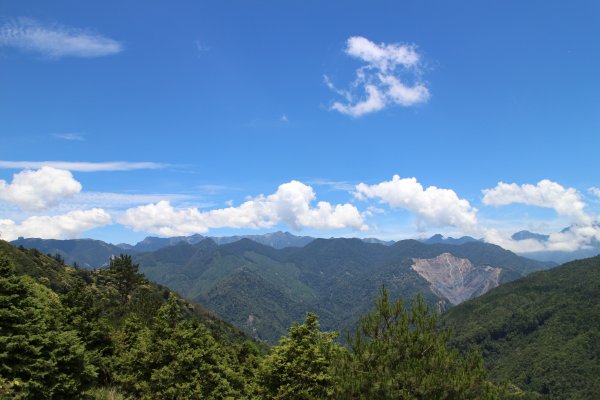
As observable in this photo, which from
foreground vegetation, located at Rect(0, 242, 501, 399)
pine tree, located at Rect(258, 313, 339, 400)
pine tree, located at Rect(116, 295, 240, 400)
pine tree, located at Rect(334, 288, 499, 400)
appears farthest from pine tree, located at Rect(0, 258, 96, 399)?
pine tree, located at Rect(334, 288, 499, 400)

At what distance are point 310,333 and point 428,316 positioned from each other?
726cm

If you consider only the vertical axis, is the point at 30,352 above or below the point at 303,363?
above

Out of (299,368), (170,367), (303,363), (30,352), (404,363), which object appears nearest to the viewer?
(404,363)

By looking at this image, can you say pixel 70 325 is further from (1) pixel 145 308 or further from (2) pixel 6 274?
(1) pixel 145 308

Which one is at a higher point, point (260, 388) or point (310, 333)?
point (310, 333)

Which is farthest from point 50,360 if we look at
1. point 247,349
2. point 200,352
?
point 247,349

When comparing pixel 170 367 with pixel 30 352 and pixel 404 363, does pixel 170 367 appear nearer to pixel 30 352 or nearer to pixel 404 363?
pixel 30 352

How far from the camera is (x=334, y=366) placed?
24.3 meters

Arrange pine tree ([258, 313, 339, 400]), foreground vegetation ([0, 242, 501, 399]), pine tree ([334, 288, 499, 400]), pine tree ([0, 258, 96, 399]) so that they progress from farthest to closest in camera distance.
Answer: pine tree ([258, 313, 339, 400]) < pine tree ([0, 258, 96, 399]) < foreground vegetation ([0, 242, 501, 399]) < pine tree ([334, 288, 499, 400])

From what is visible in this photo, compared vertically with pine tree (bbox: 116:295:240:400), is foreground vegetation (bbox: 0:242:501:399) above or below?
above

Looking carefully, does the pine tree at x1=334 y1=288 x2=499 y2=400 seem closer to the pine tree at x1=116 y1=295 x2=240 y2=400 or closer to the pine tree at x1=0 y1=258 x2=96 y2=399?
the pine tree at x1=116 y1=295 x2=240 y2=400

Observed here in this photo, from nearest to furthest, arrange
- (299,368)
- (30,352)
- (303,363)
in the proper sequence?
(30,352) < (299,368) < (303,363)

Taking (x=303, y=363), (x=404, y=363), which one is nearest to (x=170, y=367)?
(x=303, y=363)

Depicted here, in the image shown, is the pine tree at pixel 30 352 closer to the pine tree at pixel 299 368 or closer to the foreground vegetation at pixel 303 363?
the foreground vegetation at pixel 303 363
